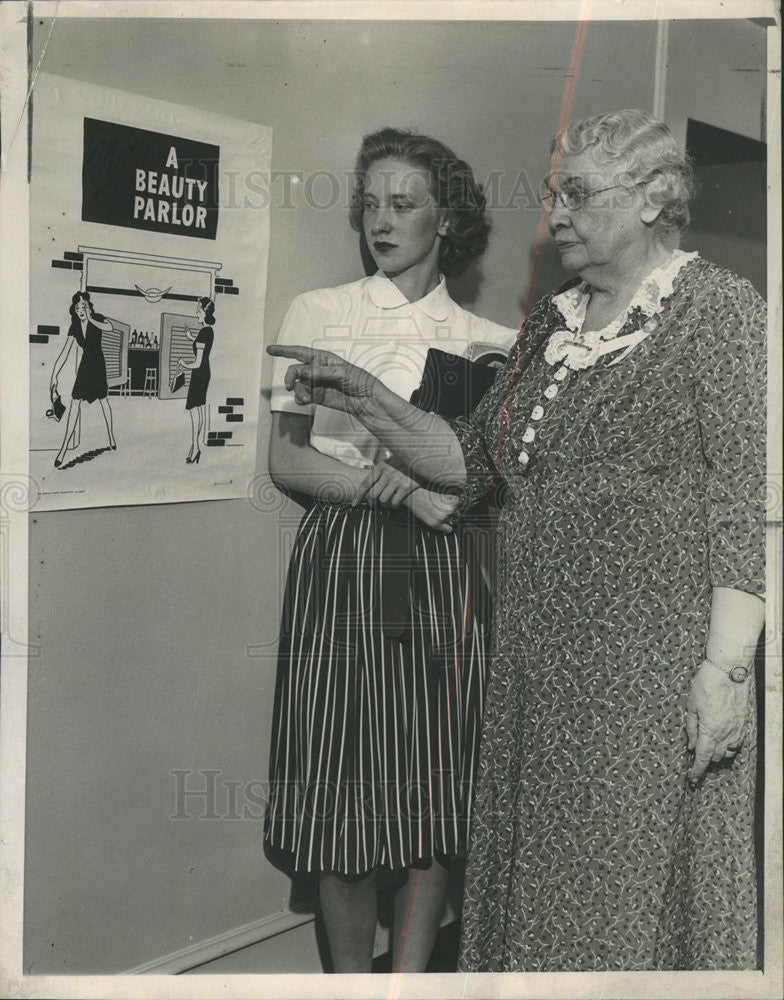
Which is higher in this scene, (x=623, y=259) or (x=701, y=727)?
(x=623, y=259)

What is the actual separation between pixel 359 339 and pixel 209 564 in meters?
0.60

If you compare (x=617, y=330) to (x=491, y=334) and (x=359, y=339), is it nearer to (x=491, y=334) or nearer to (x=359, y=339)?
(x=491, y=334)

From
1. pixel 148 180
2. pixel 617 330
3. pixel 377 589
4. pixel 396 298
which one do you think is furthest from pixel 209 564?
pixel 617 330

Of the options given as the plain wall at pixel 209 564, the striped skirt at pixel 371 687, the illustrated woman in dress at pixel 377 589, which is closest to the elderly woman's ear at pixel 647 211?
the plain wall at pixel 209 564

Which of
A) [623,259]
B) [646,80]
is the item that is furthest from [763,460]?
[646,80]

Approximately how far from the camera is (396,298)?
225 centimetres

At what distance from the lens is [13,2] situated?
2.17m

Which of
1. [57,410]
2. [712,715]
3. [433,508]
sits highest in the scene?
[57,410]

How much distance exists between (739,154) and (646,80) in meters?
0.28

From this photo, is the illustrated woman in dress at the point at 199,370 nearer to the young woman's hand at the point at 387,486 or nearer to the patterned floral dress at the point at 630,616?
the young woman's hand at the point at 387,486

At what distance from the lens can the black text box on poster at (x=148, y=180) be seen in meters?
2.10

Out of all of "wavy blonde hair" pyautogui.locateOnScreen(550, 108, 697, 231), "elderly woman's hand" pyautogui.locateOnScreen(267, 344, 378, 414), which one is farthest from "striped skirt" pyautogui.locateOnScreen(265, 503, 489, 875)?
"wavy blonde hair" pyautogui.locateOnScreen(550, 108, 697, 231)

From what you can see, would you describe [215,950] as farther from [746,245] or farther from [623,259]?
[746,245]

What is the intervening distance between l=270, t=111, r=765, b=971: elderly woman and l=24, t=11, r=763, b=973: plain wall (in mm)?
182
